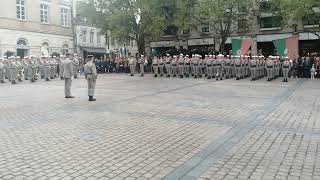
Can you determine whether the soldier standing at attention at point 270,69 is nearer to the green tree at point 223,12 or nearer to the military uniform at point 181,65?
the military uniform at point 181,65

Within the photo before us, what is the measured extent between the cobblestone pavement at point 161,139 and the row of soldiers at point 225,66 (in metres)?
11.5

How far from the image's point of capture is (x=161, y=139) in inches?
348

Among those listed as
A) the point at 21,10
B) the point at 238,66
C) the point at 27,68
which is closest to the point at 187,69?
the point at 238,66

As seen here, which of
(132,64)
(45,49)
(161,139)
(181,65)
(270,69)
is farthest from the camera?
(45,49)

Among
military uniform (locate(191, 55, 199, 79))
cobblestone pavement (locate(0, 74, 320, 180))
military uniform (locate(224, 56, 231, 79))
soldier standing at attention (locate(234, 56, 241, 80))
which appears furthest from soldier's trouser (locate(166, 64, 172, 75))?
cobblestone pavement (locate(0, 74, 320, 180))

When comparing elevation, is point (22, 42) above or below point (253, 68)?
above

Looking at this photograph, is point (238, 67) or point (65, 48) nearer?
point (238, 67)

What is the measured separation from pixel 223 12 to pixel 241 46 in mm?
4726

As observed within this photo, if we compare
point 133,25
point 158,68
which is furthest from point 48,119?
point 133,25

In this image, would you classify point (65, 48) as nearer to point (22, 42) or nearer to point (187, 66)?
point (22, 42)

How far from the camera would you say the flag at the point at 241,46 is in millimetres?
31053

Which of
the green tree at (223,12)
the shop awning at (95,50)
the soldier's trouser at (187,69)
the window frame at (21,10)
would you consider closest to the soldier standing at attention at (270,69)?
the soldier's trouser at (187,69)

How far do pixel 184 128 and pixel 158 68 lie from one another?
21.6 m

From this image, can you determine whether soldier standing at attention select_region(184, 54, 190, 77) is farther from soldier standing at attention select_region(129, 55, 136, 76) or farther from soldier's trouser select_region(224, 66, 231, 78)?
soldier standing at attention select_region(129, 55, 136, 76)
